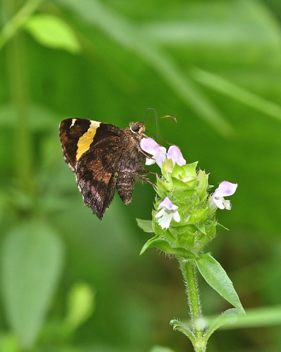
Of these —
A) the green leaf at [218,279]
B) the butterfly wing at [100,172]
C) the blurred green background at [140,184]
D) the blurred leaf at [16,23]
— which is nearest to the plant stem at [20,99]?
the blurred green background at [140,184]

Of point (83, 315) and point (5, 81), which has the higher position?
point (5, 81)

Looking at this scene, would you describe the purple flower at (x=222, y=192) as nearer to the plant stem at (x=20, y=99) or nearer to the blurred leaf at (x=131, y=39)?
the blurred leaf at (x=131, y=39)

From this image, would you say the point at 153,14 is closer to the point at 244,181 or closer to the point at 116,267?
the point at 244,181

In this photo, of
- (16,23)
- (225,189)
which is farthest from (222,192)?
(16,23)

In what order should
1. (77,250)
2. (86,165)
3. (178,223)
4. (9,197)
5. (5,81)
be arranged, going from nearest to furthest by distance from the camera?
(178,223) → (86,165) → (9,197) → (77,250) → (5,81)

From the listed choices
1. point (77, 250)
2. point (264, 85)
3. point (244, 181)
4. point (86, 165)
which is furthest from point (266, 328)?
point (86, 165)

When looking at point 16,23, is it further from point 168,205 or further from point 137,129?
point 168,205

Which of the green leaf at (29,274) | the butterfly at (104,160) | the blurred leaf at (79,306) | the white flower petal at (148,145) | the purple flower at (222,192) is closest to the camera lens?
the purple flower at (222,192)
